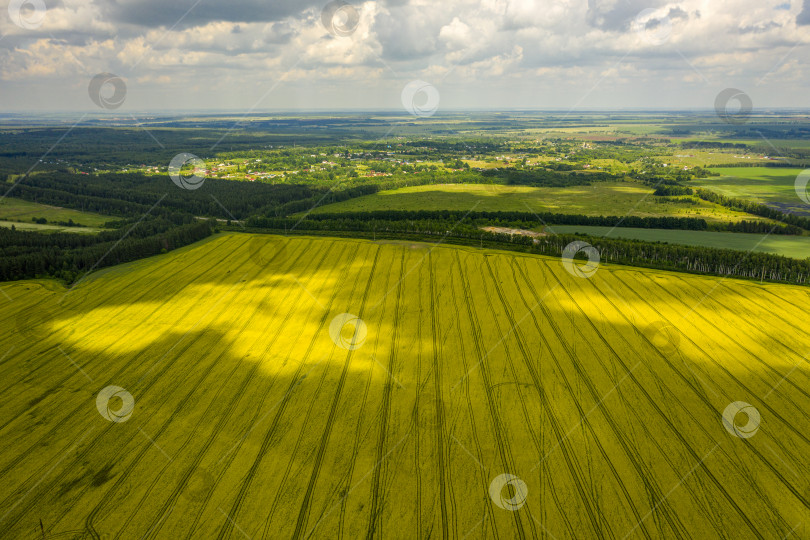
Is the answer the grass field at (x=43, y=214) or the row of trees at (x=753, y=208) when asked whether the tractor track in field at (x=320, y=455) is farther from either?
the row of trees at (x=753, y=208)

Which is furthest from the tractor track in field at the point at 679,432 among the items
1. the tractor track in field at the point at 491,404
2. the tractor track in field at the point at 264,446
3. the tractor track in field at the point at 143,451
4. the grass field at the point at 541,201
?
the grass field at the point at 541,201

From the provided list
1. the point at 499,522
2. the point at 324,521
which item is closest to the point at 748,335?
the point at 499,522

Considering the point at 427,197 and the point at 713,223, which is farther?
the point at 427,197

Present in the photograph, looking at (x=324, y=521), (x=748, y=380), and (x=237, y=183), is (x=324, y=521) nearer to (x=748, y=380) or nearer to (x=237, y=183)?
(x=748, y=380)

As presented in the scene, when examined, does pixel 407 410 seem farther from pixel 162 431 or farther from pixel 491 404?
pixel 162 431

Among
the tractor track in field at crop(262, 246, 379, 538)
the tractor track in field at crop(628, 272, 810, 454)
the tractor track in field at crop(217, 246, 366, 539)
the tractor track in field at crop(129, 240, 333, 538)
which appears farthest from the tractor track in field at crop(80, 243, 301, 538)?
the tractor track in field at crop(628, 272, 810, 454)

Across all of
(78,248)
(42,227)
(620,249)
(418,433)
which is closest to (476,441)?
(418,433)
